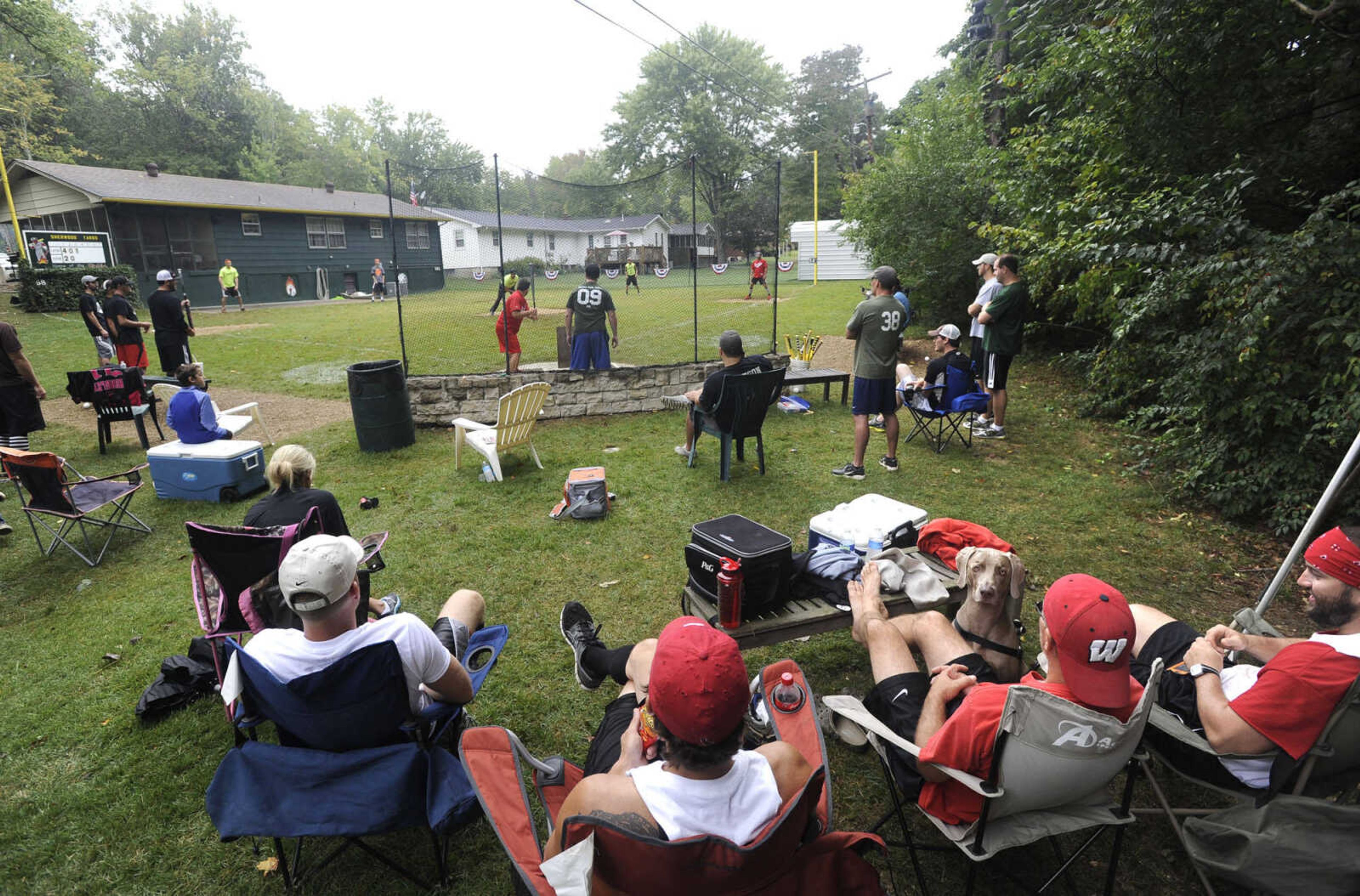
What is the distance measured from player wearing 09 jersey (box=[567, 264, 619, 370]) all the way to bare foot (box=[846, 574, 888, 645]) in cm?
595

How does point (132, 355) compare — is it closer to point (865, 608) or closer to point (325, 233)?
point (865, 608)

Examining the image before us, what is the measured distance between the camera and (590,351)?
848cm

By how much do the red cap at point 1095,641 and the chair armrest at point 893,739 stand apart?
37 centimetres

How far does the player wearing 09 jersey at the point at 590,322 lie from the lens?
8156 millimetres

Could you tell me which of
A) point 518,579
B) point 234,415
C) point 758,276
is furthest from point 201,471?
point 758,276

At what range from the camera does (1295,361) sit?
4766 mm

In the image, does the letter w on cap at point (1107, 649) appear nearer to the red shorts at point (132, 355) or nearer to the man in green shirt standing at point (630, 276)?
the man in green shirt standing at point (630, 276)

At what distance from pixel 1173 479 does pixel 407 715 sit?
6.25 m

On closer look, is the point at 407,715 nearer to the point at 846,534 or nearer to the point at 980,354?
the point at 846,534

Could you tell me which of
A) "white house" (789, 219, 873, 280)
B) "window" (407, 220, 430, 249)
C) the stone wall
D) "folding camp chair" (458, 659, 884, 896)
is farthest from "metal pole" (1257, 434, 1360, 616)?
"white house" (789, 219, 873, 280)

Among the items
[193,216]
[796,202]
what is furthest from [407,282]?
[796,202]

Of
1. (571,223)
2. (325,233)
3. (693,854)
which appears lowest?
(693,854)

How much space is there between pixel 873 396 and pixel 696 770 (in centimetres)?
498

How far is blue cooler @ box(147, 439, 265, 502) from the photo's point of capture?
18.8 feet
